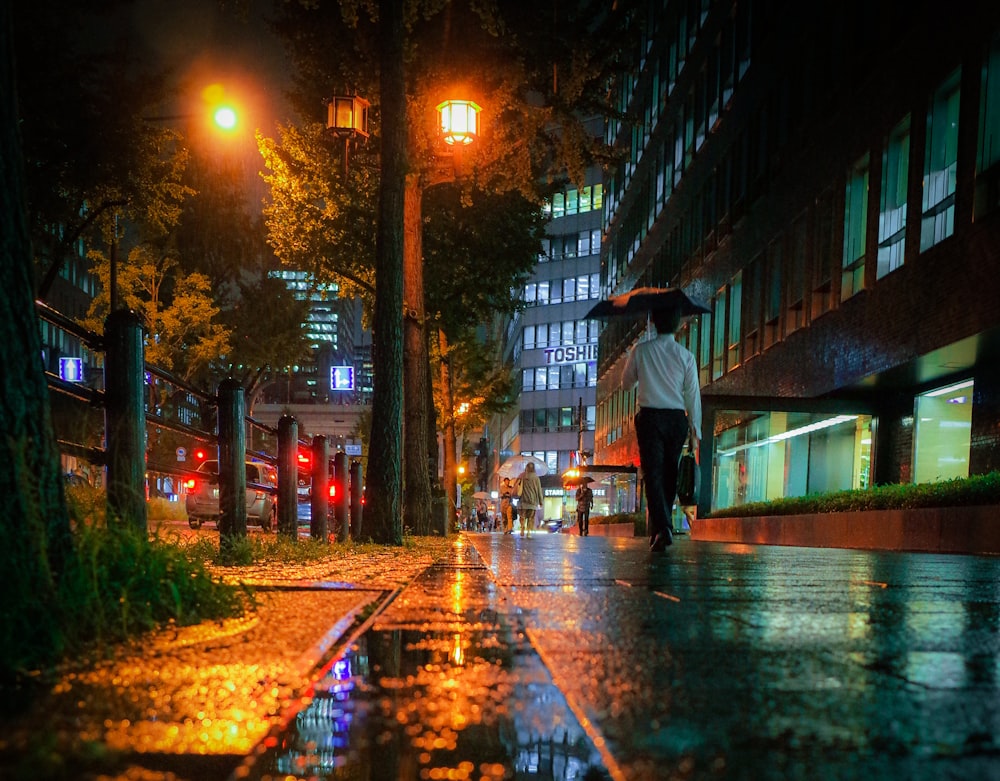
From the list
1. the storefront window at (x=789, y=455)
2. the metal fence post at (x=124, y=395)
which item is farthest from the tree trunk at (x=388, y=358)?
the storefront window at (x=789, y=455)

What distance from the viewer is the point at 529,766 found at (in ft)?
4.42

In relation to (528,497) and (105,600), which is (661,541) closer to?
(105,600)

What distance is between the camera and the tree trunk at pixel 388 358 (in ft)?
34.1

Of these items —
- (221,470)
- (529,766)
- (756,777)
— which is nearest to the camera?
(756,777)

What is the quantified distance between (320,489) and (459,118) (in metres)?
A: 6.68

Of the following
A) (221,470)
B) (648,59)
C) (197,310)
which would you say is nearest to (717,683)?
(221,470)

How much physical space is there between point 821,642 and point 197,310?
39.2 m

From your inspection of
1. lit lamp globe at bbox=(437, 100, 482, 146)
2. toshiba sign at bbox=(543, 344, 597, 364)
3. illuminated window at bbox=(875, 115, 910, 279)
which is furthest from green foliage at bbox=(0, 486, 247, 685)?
toshiba sign at bbox=(543, 344, 597, 364)

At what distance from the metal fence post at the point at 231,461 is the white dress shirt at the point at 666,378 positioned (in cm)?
329

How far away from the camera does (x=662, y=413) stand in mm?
7914

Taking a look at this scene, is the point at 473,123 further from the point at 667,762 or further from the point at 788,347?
the point at 667,762

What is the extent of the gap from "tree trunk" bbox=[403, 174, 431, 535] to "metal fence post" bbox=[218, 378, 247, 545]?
8.40m

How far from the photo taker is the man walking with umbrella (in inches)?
309

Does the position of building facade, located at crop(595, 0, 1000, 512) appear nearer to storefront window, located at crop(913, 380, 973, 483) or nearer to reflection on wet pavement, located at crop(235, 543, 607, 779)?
storefront window, located at crop(913, 380, 973, 483)
